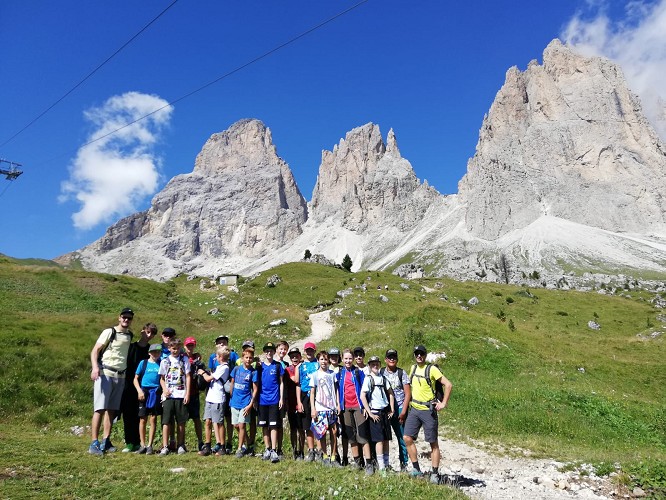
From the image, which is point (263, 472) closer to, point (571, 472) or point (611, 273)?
point (571, 472)

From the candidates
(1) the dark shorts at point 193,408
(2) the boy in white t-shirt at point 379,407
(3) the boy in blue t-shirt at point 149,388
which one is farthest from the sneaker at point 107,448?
(2) the boy in white t-shirt at point 379,407

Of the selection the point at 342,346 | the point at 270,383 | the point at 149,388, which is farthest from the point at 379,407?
the point at 342,346

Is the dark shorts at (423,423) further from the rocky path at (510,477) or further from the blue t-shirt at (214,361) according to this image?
the blue t-shirt at (214,361)

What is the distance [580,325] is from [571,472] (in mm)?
49619

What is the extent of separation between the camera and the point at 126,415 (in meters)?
11.8

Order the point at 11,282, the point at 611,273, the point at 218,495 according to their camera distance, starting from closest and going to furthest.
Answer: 1. the point at 218,495
2. the point at 11,282
3. the point at 611,273

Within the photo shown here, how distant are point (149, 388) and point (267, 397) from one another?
350cm

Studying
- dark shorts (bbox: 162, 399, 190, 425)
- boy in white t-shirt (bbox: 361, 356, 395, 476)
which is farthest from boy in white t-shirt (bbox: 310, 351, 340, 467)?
dark shorts (bbox: 162, 399, 190, 425)

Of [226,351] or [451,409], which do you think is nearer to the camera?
[226,351]

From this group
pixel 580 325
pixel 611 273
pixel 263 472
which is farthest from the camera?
pixel 611 273

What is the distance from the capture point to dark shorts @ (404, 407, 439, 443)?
34.2ft

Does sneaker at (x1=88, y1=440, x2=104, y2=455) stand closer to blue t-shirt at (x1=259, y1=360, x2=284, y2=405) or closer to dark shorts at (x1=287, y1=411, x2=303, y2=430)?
blue t-shirt at (x1=259, y1=360, x2=284, y2=405)

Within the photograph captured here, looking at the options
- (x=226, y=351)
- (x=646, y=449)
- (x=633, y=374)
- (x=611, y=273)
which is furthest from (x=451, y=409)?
(x=611, y=273)

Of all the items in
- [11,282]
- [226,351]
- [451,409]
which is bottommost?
[451,409]
